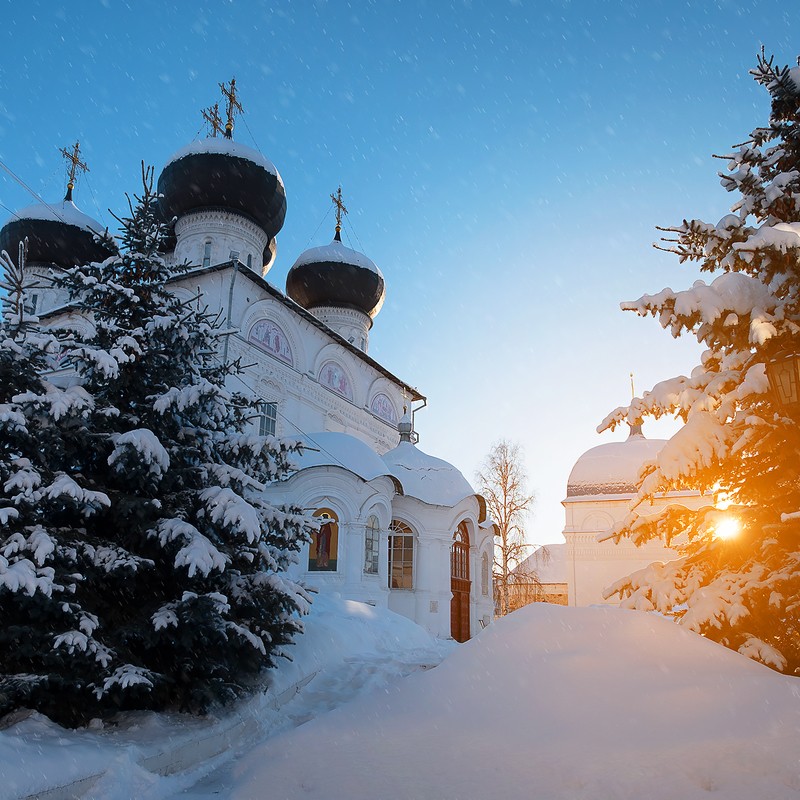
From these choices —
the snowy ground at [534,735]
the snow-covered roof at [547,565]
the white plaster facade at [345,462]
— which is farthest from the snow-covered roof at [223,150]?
the snow-covered roof at [547,565]

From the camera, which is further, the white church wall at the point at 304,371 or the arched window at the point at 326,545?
the white church wall at the point at 304,371

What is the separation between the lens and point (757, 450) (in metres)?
5.71

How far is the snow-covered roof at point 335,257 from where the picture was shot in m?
25.4

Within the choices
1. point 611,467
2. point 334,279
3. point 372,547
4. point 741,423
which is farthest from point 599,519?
point 741,423

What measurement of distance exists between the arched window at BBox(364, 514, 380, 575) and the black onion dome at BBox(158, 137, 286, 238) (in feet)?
31.8

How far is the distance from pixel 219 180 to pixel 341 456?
898 cm

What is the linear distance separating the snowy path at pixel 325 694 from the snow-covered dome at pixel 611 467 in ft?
51.8

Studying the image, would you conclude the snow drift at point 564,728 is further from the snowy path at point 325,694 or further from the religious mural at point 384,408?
the religious mural at point 384,408

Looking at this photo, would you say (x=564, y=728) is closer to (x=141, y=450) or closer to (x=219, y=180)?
(x=141, y=450)

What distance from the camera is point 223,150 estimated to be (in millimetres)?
20125

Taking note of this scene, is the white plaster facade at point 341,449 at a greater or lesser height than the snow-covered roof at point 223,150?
lesser

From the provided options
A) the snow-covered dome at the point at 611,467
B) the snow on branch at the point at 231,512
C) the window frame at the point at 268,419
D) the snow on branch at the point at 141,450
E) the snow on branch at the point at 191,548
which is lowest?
the snow on branch at the point at 191,548

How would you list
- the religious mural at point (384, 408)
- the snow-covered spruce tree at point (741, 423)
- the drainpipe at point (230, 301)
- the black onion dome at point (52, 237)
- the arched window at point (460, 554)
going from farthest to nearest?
the black onion dome at point (52, 237), the religious mural at point (384, 408), the arched window at point (460, 554), the drainpipe at point (230, 301), the snow-covered spruce tree at point (741, 423)

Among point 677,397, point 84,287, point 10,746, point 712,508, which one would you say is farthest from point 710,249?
point 10,746
